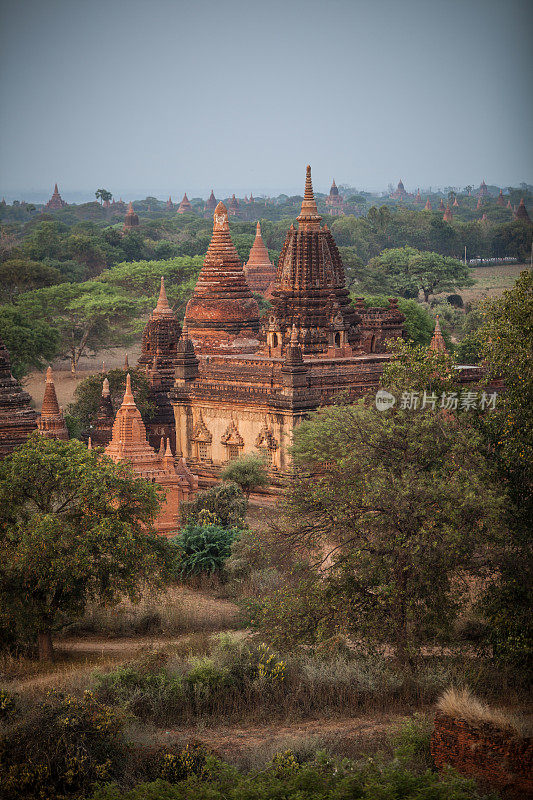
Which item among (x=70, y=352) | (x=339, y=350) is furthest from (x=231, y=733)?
(x=70, y=352)

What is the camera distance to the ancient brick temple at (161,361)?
41.5 meters

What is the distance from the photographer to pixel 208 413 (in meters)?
36.4

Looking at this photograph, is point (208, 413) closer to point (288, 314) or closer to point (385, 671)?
point (288, 314)

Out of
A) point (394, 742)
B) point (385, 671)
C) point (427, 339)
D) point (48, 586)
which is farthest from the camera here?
point (427, 339)

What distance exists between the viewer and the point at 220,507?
30.3 m

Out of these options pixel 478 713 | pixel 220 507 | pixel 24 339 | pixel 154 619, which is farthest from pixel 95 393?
pixel 478 713

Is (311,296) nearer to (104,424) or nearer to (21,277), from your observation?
(104,424)

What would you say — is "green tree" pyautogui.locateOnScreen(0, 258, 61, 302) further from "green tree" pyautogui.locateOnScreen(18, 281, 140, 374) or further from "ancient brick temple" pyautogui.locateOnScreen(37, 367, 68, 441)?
"ancient brick temple" pyautogui.locateOnScreen(37, 367, 68, 441)

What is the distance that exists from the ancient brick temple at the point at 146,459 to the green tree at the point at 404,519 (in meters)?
10.4

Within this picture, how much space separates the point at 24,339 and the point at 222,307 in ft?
56.2

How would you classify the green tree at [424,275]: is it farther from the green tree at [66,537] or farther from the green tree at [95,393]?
the green tree at [66,537]

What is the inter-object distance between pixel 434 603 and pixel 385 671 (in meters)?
1.26

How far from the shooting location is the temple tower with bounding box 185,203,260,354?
45.5m

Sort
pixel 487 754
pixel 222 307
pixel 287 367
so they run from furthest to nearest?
pixel 222 307 → pixel 287 367 → pixel 487 754
